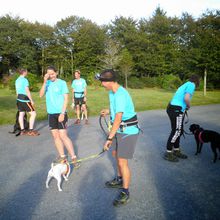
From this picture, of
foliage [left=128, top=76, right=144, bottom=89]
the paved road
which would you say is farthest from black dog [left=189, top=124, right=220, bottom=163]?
foliage [left=128, top=76, right=144, bottom=89]

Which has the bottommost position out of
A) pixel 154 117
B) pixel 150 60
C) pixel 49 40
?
pixel 154 117

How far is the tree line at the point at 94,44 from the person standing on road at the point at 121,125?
36723 millimetres

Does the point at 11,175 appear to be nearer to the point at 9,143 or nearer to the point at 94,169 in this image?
the point at 94,169

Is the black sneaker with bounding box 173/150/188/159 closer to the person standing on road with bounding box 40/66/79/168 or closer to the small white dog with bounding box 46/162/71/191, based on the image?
the person standing on road with bounding box 40/66/79/168

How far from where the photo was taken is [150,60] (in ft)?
144

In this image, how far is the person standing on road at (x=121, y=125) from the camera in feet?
10.8

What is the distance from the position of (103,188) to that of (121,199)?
55 cm

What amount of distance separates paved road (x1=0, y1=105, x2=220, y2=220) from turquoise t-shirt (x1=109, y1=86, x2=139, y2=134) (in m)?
1.10

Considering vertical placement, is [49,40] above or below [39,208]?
above

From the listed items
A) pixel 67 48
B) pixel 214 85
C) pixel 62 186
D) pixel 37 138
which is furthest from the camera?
pixel 67 48

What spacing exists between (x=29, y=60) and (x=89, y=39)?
1217 centimetres

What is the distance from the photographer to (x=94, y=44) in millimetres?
47250

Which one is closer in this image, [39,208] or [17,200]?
[39,208]

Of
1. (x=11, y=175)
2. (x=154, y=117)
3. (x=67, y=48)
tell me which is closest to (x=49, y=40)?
(x=67, y=48)
